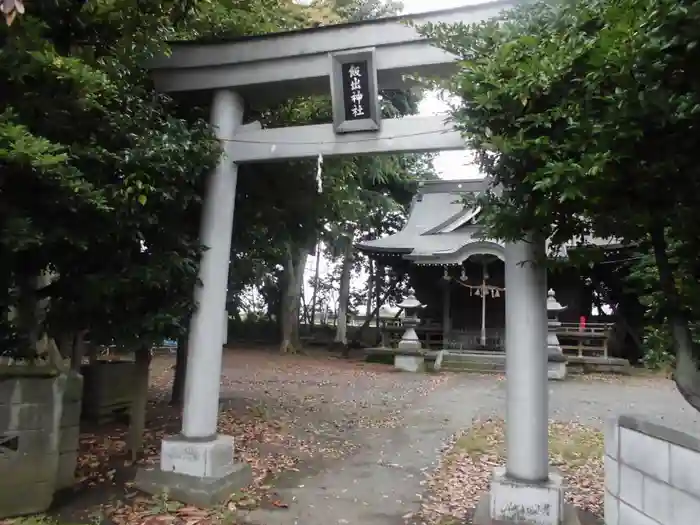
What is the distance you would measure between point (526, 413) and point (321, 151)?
2917mm

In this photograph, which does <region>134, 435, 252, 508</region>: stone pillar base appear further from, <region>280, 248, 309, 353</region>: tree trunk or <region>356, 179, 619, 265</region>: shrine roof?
<region>280, 248, 309, 353</region>: tree trunk

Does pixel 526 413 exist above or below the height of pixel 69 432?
above

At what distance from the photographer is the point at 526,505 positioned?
4.41 m

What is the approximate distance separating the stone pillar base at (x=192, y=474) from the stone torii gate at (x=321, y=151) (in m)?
0.01

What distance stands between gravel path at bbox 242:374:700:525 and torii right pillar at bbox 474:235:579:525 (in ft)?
2.32

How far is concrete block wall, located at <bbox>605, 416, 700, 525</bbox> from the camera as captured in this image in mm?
3027

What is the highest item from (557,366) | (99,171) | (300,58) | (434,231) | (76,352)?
(434,231)

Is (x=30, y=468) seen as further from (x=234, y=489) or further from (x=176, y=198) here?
(x=176, y=198)

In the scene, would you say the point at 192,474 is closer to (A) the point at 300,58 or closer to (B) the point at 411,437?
(B) the point at 411,437

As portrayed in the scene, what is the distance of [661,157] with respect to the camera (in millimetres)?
2832

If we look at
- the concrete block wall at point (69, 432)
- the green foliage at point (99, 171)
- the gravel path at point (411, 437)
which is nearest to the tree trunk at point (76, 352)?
the green foliage at point (99, 171)

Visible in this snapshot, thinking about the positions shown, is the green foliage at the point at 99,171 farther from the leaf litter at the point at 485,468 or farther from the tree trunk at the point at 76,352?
the leaf litter at the point at 485,468

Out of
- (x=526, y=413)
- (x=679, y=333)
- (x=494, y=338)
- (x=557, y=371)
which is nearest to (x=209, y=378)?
(x=526, y=413)

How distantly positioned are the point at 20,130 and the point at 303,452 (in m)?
4.87
